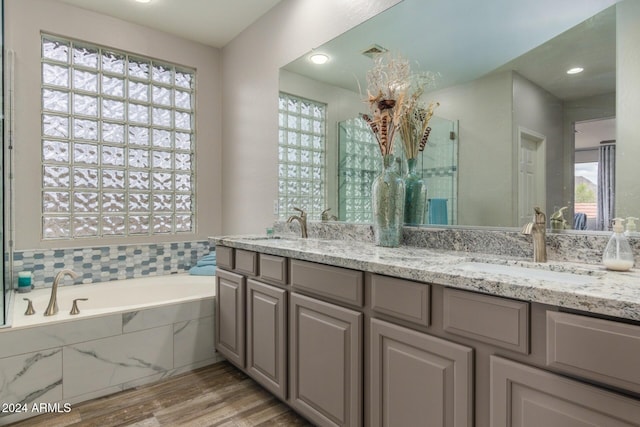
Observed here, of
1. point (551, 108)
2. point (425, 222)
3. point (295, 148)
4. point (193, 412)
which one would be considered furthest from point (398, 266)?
point (295, 148)

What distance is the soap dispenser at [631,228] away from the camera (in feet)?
3.66

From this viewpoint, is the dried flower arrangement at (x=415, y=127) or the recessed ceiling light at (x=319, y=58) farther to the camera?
the recessed ceiling light at (x=319, y=58)

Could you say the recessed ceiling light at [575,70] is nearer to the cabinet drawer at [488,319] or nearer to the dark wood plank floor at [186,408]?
the cabinet drawer at [488,319]

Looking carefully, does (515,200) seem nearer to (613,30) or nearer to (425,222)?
(425,222)

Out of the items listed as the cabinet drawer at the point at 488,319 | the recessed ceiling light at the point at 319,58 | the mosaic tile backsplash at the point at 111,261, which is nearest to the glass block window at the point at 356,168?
the recessed ceiling light at the point at 319,58

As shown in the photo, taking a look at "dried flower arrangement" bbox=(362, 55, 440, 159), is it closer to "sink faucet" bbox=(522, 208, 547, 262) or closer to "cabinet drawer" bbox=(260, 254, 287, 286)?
"sink faucet" bbox=(522, 208, 547, 262)

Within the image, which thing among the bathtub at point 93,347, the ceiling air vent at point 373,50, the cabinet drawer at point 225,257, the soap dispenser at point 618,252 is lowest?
the bathtub at point 93,347

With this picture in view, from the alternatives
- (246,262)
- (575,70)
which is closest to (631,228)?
(575,70)

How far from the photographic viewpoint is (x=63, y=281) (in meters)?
2.75

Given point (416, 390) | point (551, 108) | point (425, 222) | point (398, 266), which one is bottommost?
point (416, 390)

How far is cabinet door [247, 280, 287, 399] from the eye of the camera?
172 centimetres

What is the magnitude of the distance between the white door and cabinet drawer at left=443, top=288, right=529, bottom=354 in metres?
0.62

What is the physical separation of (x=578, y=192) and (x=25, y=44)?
367 cm

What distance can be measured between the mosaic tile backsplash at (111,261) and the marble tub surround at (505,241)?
6.48ft
